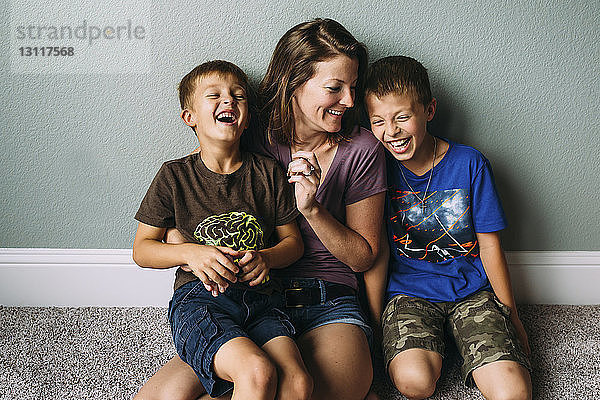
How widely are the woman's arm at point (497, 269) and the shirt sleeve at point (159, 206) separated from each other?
710 mm

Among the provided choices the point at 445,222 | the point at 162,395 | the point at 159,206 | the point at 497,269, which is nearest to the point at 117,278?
the point at 159,206

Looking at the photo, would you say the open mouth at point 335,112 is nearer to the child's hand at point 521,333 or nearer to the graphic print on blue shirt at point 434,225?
the graphic print on blue shirt at point 434,225

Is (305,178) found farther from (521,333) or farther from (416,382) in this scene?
(521,333)

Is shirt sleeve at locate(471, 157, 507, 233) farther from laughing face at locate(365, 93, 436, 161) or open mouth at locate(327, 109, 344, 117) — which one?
open mouth at locate(327, 109, 344, 117)

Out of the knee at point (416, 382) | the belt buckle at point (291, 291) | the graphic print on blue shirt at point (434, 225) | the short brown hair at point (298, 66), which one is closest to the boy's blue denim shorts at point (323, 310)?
the belt buckle at point (291, 291)

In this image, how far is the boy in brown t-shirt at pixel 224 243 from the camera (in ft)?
3.62

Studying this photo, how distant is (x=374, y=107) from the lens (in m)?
1.34

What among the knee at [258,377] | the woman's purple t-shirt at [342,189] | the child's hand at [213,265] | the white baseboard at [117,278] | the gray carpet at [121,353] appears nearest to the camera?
the knee at [258,377]

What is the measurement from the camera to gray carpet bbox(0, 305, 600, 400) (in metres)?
1.25

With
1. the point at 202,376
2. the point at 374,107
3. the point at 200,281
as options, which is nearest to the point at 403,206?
the point at 374,107

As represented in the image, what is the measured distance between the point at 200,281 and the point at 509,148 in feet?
2.78

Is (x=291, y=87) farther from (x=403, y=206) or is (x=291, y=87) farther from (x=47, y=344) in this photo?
(x=47, y=344)

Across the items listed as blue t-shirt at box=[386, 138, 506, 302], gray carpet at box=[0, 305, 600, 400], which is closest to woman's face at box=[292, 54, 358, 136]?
blue t-shirt at box=[386, 138, 506, 302]

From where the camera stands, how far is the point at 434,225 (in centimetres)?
142
